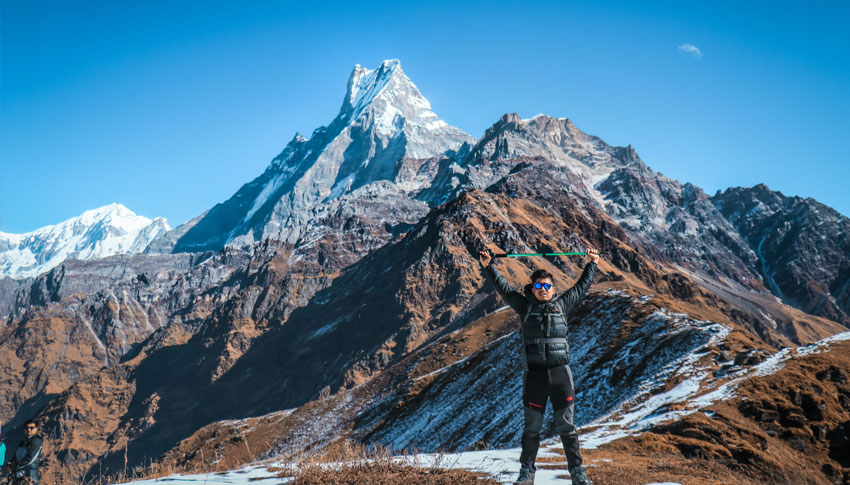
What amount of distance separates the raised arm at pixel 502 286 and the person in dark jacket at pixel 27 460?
38.4 ft

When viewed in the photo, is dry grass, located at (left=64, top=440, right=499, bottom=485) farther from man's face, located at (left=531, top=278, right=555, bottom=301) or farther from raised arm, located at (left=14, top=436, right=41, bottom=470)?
man's face, located at (left=531, top=278, right=555, bottom=301)

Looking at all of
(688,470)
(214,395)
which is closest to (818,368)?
(688,470)

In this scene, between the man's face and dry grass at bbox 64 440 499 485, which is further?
dry grass at bbox 64 440 499 485

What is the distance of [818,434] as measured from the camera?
2500 centimetres

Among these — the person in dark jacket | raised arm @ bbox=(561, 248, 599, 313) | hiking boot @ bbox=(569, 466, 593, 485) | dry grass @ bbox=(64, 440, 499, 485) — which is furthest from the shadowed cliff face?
hiking boot @ bbox=(569, 466, 593, 485)

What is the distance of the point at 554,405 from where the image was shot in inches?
427

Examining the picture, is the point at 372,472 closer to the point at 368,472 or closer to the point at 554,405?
the point at 368,472

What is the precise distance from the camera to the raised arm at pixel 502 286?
1145cm

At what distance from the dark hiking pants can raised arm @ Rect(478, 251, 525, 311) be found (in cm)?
129

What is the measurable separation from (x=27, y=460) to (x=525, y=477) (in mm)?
12153

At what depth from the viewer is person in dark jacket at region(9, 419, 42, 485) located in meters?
14.6

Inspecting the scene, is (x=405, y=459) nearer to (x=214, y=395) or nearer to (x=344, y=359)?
(x=344, y=359)

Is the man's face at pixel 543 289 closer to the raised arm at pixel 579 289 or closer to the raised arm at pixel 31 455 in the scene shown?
the raised arm at pixel 579 289

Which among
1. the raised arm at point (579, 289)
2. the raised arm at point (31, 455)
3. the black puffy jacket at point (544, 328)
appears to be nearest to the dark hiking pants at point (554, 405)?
the black puffy jacket at point (544, 328)
